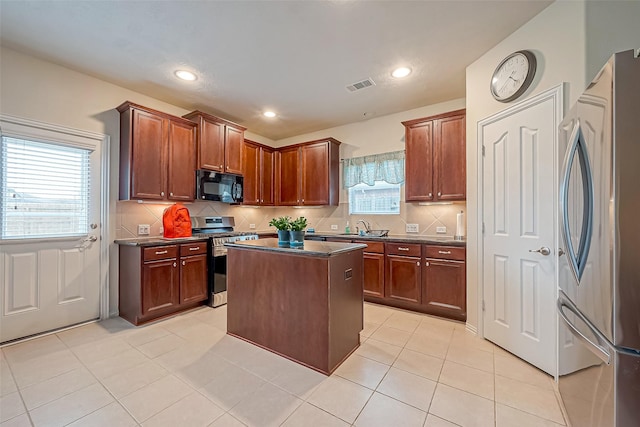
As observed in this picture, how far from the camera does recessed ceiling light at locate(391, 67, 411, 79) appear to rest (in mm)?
2820

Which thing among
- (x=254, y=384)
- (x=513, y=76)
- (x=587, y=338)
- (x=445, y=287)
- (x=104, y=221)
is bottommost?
(x=254, y=384)

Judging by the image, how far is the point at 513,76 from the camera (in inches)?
89.1

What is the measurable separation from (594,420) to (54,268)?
4.20 meters

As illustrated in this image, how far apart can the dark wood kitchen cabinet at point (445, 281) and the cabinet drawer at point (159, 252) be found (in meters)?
2.93

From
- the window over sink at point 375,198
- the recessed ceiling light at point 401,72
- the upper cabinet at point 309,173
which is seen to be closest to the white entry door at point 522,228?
the recessed ceiling light at point 401,72

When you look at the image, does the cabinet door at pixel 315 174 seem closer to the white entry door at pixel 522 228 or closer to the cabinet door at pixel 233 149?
the cabinet door at pixel 233 149

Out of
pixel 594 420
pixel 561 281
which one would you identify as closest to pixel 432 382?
pixel 594 420

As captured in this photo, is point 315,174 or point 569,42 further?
point 315,174

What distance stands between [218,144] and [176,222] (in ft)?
4.04

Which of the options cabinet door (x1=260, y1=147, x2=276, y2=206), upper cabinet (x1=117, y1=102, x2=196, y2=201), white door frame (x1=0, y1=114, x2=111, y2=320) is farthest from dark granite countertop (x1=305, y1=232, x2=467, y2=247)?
white door frame (x1=0, y1=114, x2=111, y2=320)

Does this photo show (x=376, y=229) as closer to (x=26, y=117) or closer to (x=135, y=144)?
(x=135, y=144)

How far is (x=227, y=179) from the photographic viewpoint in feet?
13.1

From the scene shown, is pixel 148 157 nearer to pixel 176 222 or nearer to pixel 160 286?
pixel 176 222

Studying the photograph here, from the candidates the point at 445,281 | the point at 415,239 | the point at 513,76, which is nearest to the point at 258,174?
the point at 415,239
